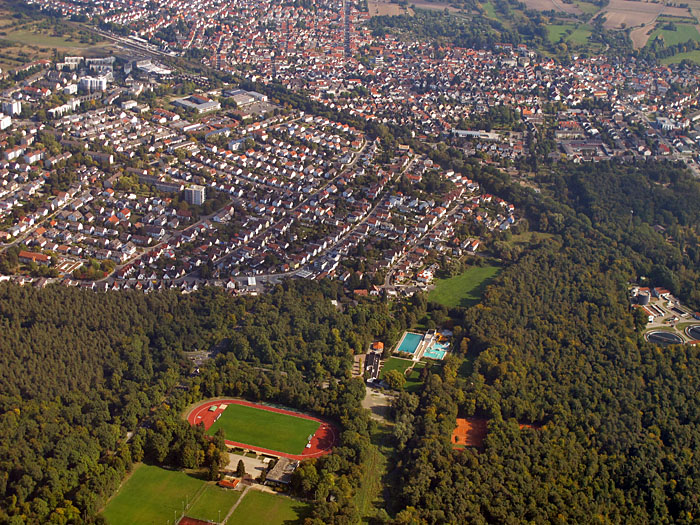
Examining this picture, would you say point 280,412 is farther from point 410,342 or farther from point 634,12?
point 634,12

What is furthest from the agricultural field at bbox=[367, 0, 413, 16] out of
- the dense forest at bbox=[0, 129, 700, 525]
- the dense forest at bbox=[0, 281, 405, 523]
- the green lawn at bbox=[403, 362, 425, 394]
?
the green lawn at bbox=[403, 362, 425, 394]

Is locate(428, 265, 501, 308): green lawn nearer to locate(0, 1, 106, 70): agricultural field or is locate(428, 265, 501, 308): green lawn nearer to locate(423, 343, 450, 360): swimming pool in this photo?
locate(423, 343, 450, 360): swimming pool

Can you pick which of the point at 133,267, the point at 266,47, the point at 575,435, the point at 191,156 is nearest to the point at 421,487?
the point at 575,435

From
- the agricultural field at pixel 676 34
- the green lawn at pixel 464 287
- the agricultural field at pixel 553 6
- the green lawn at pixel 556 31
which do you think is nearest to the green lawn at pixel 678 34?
the agricultural field at pixel 676 34

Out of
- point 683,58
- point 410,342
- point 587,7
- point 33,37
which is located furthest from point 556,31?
point 410,342

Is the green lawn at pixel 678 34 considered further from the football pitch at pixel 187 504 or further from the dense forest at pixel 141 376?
the football pitch at pixel 187 504

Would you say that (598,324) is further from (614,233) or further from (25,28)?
(25,28)
